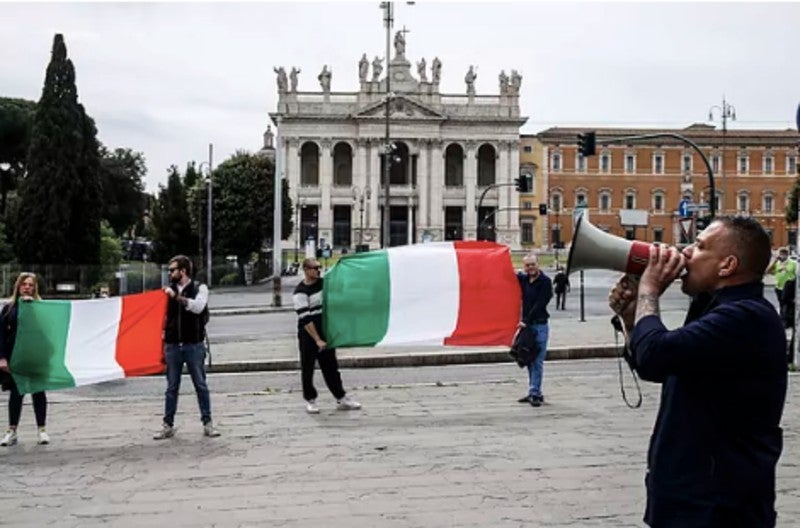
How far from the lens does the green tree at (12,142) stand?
73.4 m

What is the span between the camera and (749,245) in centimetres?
292

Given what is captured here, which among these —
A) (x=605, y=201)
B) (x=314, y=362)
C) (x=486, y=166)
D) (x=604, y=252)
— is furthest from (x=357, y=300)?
(x=605, y=201)

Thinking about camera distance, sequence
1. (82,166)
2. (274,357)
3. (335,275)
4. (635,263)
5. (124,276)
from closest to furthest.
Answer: (635,263) → (335,275) → (274,357) → (124,276) → (82,166)

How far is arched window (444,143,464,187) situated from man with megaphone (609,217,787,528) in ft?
309

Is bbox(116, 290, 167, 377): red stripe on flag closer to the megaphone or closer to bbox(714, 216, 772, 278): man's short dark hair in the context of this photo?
the megaphone

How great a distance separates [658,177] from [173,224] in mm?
60343

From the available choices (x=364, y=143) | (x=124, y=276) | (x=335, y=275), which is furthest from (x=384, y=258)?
(x=364, y=143)

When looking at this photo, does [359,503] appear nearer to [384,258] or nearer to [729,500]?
[729,500]

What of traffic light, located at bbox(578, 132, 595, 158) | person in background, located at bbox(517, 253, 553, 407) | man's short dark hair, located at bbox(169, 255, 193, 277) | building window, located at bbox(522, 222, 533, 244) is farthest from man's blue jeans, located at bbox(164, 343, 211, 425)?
building window, located at bbox(522, 222, 533, 244)

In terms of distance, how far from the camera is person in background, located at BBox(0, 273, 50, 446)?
8.26 metres

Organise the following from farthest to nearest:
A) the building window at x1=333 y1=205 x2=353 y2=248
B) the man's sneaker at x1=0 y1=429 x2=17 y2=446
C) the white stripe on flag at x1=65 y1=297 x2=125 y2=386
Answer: the building window at x1=333 y1=205 x2=353 y2=248, the white stripe on flag at x1=65 y1=297 x2=125 y2=386, the man's sneaker at x1=0 y1=429 x2=17 y2=446

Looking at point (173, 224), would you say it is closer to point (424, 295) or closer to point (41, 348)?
point (424, 295)

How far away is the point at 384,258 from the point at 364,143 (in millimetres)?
83376

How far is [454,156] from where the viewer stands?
98.0 meters
